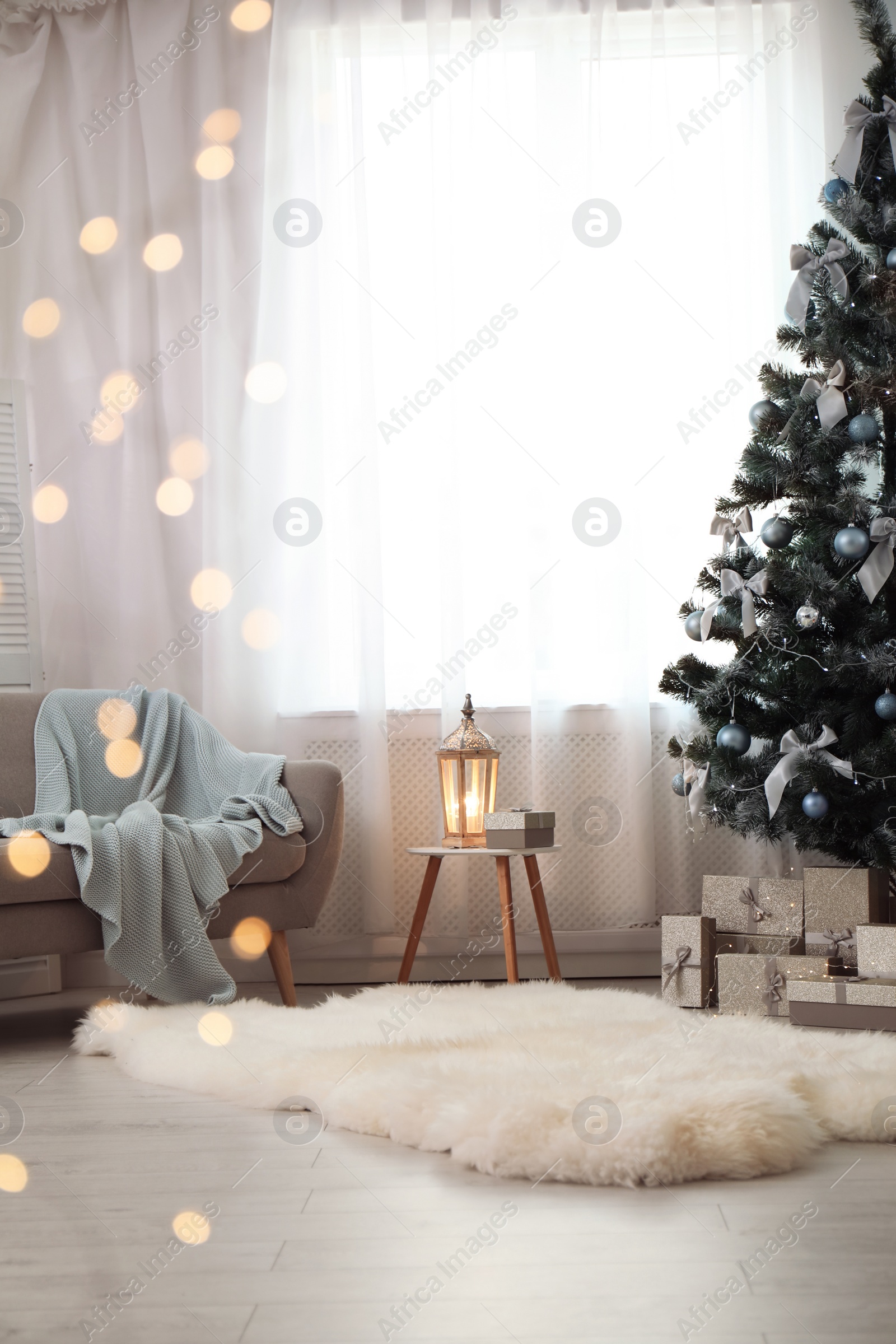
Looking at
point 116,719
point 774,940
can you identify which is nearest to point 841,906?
point 774,940

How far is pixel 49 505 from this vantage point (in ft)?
11.3

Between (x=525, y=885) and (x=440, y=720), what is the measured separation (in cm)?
55

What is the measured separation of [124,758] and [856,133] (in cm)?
245

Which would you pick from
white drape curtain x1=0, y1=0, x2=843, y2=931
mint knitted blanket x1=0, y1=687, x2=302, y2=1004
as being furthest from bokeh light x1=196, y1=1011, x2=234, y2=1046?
white drape curtain x1=0, y1=0, x2=843, y2=931

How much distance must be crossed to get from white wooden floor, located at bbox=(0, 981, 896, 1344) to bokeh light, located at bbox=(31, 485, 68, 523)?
83.4 inches

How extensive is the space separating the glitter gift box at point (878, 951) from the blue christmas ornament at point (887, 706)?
1.57 ft

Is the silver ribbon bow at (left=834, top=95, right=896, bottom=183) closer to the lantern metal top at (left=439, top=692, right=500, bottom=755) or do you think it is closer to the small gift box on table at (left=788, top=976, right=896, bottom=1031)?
the lantern metal top at (left=439, top=692, right=500, bottom=755)

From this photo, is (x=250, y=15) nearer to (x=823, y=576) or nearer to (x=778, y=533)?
(x=778, y=533)

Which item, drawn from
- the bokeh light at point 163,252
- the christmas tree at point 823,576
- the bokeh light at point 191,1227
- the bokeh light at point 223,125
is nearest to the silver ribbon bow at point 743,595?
the christmas tree at point 823,576

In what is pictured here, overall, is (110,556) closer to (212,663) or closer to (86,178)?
(212,663)

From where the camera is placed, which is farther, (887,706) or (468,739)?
(468,739)

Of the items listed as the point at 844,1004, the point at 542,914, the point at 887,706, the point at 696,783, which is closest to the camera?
the point at 844,1004

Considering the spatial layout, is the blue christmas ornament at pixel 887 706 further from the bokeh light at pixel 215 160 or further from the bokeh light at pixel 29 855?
the bokeh light at pixel 215 160

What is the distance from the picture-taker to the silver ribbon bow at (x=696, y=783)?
2781 mm
